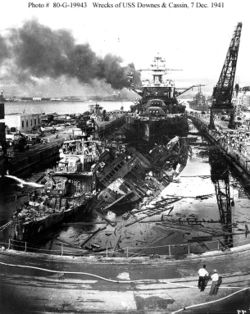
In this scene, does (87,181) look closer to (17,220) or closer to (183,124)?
(17,220)

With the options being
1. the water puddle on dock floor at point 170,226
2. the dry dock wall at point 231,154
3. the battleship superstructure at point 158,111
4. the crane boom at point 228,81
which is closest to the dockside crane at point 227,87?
the crane boom at point 228,81

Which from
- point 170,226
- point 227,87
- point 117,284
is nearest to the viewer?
point 117,284

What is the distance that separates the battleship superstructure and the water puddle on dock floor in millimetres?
12846

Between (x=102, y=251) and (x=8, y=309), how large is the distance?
4683 mm

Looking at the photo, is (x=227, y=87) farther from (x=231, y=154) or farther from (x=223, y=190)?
(x=223, y=190)

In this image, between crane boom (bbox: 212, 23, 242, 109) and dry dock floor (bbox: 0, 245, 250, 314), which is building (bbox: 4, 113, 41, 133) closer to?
crane boom (bbox: 212, 23, 242, 109)

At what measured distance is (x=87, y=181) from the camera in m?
16.1

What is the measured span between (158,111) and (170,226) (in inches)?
829

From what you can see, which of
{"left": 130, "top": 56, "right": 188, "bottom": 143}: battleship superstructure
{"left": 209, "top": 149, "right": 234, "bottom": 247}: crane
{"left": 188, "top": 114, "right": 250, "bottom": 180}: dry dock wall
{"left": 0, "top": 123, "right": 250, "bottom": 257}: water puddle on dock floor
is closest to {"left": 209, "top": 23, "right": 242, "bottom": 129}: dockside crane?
{"left": 188, "top": 114, "right": 250, "bottom": 180}: dry dock wall

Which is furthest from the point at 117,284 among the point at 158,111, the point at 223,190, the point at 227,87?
the point at 227,87

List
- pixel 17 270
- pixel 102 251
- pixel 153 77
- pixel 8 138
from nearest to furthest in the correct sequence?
pixel 17 270 < pixel 102 251 < pixel 8 138 < pixel 153 77

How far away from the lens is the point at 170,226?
13367 millimetres

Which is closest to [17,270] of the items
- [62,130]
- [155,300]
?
[155,300]

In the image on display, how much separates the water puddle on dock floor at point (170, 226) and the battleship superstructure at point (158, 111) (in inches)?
506
